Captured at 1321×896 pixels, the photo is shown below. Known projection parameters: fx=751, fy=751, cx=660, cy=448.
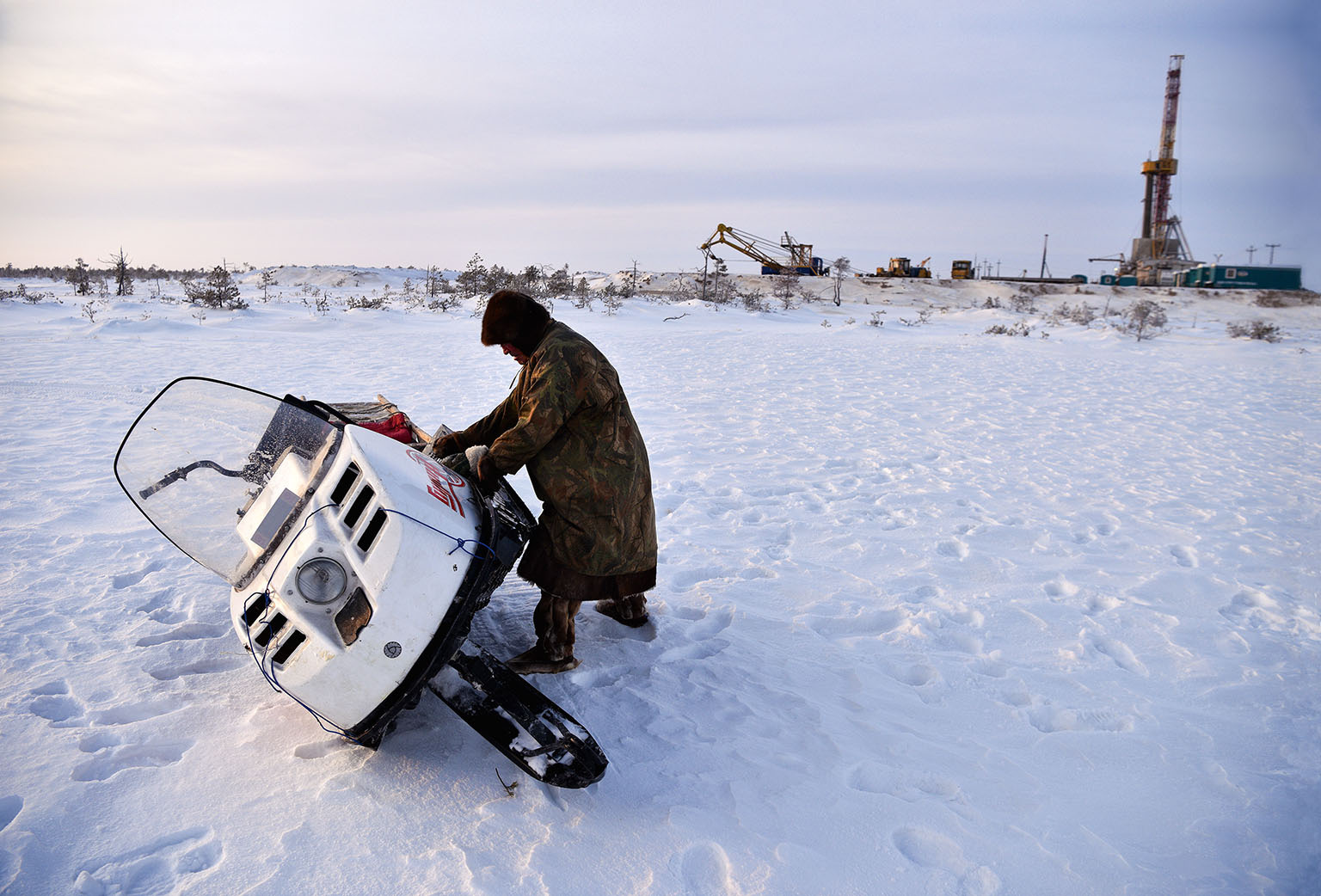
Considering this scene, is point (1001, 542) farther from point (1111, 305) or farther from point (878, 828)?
point (1111, 305)

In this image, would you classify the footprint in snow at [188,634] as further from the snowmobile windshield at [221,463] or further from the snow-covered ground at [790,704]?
the snowmobile windshield at [221,463]

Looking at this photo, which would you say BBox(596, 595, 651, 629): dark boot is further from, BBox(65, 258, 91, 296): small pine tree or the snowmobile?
BBox(65, 258, 91, 296): small pine tree

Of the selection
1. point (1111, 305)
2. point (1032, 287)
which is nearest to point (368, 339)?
point (1111, 305)

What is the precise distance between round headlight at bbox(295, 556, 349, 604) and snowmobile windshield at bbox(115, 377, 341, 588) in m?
0.26

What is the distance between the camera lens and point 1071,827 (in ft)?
8.13

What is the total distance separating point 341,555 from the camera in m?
2.25

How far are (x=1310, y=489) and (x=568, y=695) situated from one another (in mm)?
6574

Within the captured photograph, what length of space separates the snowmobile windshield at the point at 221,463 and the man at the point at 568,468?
0.68m

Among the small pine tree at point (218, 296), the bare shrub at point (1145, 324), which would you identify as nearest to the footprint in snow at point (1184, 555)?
the bare shrub at point (1145, 324)

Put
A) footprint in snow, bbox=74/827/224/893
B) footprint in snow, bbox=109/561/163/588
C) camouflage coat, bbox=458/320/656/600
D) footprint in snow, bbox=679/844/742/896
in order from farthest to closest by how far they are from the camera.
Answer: footprint in snow, bbox=109/561/163/588 < camouflage coat, bbox=458/320/656/600 < footprint in snow, bbox=679/844/742/896 < footprint in snow, bbox=74/827/224/893

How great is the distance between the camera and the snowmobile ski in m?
2.39

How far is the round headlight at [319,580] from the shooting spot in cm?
224

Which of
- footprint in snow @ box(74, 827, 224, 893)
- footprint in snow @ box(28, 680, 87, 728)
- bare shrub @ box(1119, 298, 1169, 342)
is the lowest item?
footprint in snow @ box(74, 827, 224, 893)

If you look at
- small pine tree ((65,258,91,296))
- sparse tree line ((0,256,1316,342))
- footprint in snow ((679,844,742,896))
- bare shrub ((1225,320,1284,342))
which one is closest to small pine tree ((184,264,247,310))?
sparse tree line ((0,256,1316,342))
